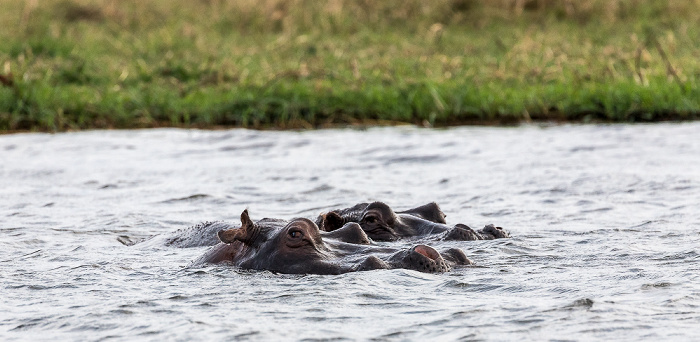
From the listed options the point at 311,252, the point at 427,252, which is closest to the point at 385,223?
the point at 311,252

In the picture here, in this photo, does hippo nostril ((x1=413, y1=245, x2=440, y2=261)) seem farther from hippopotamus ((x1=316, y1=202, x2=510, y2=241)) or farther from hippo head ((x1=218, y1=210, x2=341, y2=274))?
hippopotamus ((x1=316, y1=202, x2=510, y2=241))

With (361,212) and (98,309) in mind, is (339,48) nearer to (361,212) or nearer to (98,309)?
(361,212)

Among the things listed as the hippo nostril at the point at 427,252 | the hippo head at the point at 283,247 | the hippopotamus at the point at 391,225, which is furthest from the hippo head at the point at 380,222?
the hippo nostril at the point at 427,252

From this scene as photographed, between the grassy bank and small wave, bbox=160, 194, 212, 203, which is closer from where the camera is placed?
small wave, bbox=160, 194, 212, 203

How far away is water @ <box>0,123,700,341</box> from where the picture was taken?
455 centimetres

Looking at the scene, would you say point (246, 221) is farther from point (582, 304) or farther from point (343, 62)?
point (343, 62)

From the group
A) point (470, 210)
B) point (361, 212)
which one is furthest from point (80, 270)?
point (470, 210)

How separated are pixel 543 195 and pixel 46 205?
3.58 metres

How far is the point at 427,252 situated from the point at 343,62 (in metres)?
9.43

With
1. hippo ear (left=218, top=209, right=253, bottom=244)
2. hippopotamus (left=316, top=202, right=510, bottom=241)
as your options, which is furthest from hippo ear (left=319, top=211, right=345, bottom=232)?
hippo ear (left=218, top=209, right=253, bottom=244)

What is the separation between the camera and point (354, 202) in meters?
8.37

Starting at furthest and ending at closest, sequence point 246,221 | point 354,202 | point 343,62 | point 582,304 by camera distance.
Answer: point 343,62, point 354,202, point 246,221, point 582,304

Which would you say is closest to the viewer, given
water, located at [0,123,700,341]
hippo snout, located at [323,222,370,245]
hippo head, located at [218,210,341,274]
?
water, located at [0,123,700,341]

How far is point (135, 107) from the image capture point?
12.5 meters
